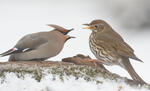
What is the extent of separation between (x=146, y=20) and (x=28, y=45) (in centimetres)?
570

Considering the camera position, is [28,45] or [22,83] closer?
[22,83]

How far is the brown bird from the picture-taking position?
689cm

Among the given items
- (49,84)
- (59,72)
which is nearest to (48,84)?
(49,84)

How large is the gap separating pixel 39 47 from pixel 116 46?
950 millimetres

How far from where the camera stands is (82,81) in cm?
628

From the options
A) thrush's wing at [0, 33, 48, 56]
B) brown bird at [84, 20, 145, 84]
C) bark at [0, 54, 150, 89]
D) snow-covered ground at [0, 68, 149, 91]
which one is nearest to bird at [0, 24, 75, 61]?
thrush's wing at [0, 33, 48, 56]

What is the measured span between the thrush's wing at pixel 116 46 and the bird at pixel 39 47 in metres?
0.52

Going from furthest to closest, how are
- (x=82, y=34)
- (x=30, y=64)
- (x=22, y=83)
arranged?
(x=82, y=34) < (x=30, y=64) < (x=22, y=83)

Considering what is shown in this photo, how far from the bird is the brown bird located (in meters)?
0.41

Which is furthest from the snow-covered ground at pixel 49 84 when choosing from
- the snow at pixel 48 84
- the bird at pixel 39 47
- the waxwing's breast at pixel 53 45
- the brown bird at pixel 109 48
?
the waxwing's breast at pixel 53 45

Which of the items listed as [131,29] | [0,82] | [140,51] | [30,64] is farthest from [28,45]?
[131,29]

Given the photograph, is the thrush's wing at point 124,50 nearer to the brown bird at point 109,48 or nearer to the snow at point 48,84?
the brown bird at point 109,48

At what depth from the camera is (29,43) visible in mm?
7184

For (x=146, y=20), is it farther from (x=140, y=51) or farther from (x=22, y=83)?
(x=22, y=83)
